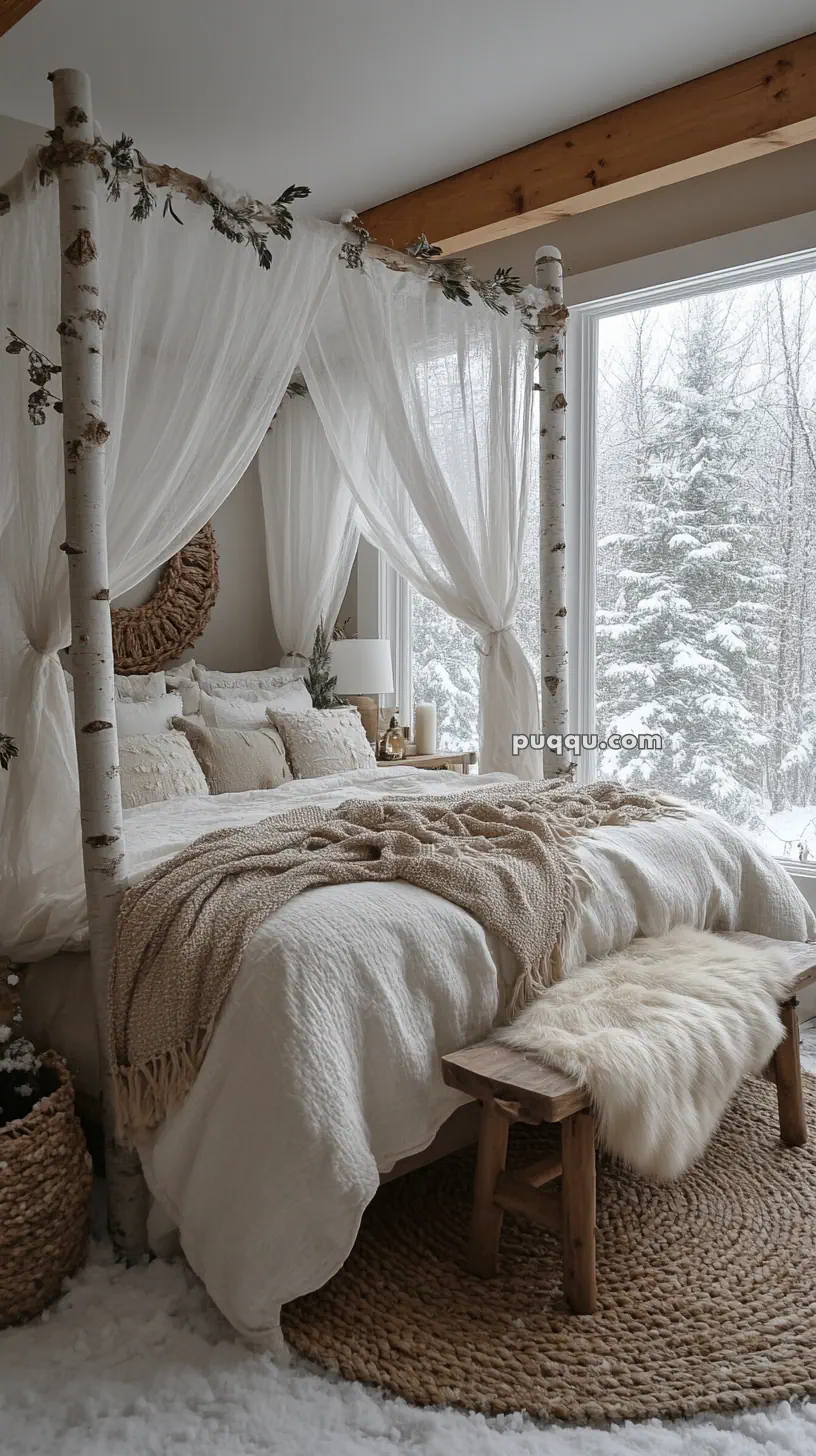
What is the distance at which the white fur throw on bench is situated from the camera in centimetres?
208

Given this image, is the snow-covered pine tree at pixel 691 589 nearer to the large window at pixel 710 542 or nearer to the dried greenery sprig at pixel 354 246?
the large window at pixel 710 542

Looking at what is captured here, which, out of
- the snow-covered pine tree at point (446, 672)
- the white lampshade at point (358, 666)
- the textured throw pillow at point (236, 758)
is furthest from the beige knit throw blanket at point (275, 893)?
Answer: the snow-covered pine tree at point (446, 672)

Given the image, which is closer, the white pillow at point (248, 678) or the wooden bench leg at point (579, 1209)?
the wooden bench leg at point (579, 1209)

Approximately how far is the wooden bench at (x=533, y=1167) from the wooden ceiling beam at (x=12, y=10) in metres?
2.77

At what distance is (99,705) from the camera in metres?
2.24

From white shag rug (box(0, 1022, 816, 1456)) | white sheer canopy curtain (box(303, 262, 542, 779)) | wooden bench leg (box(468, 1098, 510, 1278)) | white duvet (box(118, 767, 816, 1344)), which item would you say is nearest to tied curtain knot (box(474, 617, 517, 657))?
white sheer canopy curtain (box(303, 262, 542, 779))

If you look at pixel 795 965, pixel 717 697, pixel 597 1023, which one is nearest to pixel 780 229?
pixel 717 697

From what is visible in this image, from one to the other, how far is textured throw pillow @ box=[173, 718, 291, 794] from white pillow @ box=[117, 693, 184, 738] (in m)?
0.05

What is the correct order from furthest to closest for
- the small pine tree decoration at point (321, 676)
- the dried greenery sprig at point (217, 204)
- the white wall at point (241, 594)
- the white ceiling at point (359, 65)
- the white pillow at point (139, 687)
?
the white wall at point (241, 594), the small pine tree decoration at point (321, 676), the white pillow at point (139, 687), the white ceiling at point (359, 65), the dried greenery sprig at point (217, 204)

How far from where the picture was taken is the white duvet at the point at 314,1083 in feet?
6.26

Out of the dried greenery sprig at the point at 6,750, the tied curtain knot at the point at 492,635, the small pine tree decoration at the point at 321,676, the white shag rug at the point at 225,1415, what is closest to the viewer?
the white shag rug at the point at 225,1415

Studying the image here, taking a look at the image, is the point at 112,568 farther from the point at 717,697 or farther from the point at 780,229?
the point at 780,229

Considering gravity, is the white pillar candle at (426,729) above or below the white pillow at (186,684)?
below

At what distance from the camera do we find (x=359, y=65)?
133 inches
